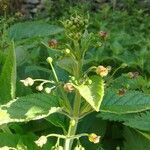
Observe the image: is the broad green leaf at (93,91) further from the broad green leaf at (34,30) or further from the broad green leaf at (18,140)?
the broad green leaf at (34,30)

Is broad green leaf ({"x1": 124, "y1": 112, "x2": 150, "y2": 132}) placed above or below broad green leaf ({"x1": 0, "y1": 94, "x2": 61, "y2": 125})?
below

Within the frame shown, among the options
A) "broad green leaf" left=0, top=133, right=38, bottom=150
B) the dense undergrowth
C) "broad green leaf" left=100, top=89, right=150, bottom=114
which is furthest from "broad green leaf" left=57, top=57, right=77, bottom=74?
"broad green leaf" left=0, top=133, right=38, bottom=150

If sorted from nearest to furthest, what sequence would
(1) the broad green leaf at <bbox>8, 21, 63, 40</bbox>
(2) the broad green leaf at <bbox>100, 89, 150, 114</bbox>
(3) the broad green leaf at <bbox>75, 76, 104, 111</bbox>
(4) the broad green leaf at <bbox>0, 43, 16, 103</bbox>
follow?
(3) the broad green leaf at <bbox>75, 76, 104, 111</bbox>
(2) the broad green leaf at <bbox>100, 89, 150, 114</bbox>
(4) the broad green leaf at <bbox>0, 43, 16, 103</bbox>
(1) the broad green leaf at <bbox>8, 21, 63, 40</bbox>

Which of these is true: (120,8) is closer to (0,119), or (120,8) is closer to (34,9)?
(34,9)

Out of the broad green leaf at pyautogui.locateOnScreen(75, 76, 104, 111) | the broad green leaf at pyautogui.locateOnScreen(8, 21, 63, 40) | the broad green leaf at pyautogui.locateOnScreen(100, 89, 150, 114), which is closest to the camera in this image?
the broad green leaf at pyautogui.locateOnScreen(75, 76, 104, 111)

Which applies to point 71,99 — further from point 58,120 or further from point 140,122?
point 140,122

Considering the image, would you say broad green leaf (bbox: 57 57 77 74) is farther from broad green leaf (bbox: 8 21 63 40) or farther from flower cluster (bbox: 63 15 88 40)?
broad green leaf (bbox: 8 21 63 40)

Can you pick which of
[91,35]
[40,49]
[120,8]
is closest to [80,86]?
[91,35]
